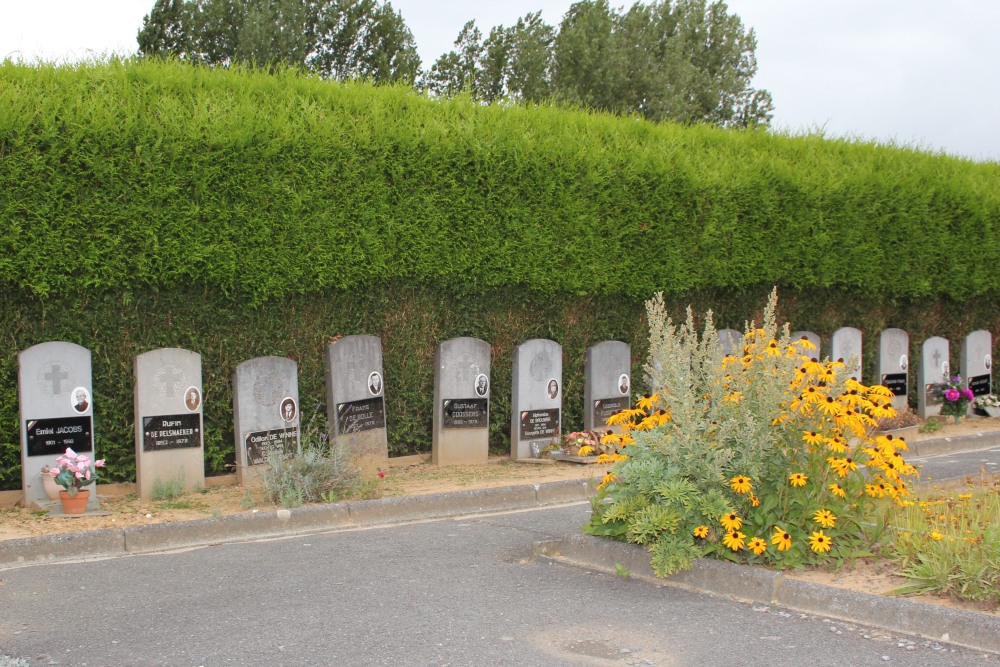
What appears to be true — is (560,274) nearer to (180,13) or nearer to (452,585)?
(452,585)

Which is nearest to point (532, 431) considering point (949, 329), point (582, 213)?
point (582, 213)

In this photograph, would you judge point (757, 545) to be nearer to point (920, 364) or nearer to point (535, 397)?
point (535, 397)

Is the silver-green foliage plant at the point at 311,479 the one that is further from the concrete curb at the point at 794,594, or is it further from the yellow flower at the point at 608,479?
the yellow flower at the point at 608,479

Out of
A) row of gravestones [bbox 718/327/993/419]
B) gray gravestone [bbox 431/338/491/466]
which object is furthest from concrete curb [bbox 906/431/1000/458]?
gray gravestone [bbox 431/338/491/466]

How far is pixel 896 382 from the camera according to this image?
14.6 meters

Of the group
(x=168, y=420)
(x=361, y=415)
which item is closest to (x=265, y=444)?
(x=168, y=420)

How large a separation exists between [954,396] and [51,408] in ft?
39.8

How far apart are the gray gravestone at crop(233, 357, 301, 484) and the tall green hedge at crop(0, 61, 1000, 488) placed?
34 centimetres

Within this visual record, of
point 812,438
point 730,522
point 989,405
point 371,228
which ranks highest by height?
point 371,228

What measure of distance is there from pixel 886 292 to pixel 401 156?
28.0ft

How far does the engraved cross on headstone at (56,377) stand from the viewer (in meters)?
7.83

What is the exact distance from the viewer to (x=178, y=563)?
6320mm

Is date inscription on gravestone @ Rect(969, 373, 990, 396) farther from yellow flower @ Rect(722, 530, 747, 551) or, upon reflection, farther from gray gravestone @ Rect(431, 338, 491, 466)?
yellow flower @ Rect(722, 530, 747, 551)

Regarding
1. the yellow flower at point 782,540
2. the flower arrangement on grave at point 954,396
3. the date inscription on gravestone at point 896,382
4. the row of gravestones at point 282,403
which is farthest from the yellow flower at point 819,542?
the flower arrangement on grave at point 954,396
